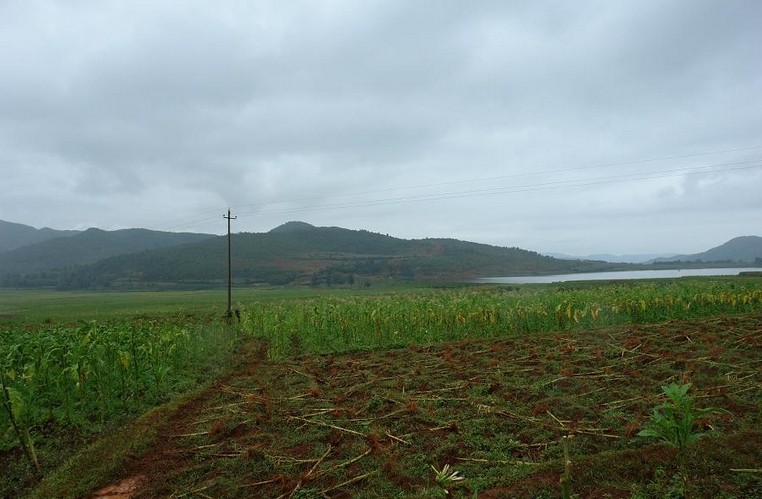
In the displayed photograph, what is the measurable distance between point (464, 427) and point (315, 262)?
104 meters

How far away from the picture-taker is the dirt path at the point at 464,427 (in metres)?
3.85

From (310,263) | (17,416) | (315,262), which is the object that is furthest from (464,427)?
(315,262)

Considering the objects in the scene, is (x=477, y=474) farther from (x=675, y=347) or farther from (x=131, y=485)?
(x=675, y=347)

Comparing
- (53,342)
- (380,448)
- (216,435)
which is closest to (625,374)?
(380,448)

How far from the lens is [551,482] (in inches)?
143

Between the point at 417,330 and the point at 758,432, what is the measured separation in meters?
8.68

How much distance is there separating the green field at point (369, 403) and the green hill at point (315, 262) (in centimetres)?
7523

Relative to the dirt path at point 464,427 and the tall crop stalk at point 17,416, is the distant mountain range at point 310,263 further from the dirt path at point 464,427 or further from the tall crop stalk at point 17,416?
the tall crop stalk at point 17,416

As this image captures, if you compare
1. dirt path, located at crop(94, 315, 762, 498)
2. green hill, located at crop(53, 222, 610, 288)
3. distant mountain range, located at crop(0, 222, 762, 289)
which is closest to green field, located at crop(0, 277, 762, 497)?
dirt path, located at crop(94, 315, 762, 498)

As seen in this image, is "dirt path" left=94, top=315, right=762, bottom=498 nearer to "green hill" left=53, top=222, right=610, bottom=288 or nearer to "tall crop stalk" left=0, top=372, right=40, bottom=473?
"tall crop stalk" left=0, top=372, right=40, bottom=473

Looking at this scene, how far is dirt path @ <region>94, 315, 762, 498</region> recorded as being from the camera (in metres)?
3.85

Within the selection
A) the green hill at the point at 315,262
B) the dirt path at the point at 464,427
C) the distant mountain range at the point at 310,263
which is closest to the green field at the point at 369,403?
the dirt path at the point at 464,427

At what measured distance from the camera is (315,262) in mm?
107500

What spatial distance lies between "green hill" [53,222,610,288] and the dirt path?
253ft
